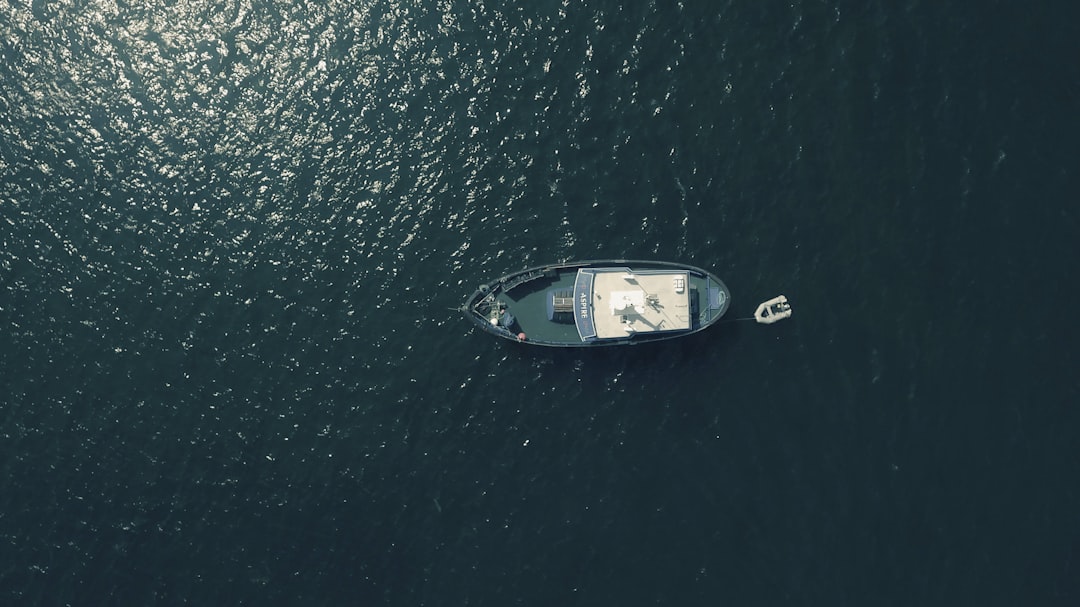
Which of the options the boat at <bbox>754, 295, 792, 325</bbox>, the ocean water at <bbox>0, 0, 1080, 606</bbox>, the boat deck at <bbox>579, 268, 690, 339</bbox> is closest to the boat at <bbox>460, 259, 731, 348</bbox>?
the boat deck at <bbox>579, 268, 690, 339</bbox>

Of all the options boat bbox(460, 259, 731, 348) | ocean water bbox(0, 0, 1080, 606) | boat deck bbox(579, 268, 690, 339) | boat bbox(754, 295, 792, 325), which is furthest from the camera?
boat bbox(754, 295, 792, 325)

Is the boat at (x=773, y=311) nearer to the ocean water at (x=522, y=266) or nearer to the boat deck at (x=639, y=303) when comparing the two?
the ocean water at (x=522, y=266)

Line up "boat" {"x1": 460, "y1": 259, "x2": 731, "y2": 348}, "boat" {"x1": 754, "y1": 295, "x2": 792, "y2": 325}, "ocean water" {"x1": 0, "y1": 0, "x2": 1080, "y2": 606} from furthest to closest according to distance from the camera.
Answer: "boat" {"x1": 754, "y1": 295, "x2": 792, "y2": 325}, "boat" {"x1": 460, "y1": 259, "x2": 731, "y2": 348}, "ocean water" {"x1": 0, "y1": 0, "x2": 1080, "y2": 606}

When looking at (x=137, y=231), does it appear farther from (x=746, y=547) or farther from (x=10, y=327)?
Answer: (x=746, y=547)

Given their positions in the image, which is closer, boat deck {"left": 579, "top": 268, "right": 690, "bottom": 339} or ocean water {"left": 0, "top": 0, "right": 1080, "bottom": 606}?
ocean water {"left": 0, "top": 0, "right": 1080, "bottom": 606}

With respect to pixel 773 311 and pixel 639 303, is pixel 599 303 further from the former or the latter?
pixel 773 311

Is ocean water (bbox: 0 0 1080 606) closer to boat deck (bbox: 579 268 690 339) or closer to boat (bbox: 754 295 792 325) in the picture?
boat (bbox: 754 295 792 325)
